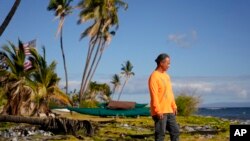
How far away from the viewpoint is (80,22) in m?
49.7

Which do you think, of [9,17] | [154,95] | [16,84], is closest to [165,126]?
[154,95]

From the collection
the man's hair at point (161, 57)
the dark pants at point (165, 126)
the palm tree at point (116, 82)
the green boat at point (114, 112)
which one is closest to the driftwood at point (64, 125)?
the dark pants at point (165, 126)

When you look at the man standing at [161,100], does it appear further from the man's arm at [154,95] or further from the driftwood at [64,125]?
the driftwood at [64,125]

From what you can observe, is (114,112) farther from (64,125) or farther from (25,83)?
(64,125)

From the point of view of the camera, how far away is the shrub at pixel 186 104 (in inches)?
1192

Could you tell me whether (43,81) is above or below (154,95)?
above

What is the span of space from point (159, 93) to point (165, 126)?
24.3 inches

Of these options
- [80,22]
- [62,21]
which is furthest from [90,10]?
[62,21]

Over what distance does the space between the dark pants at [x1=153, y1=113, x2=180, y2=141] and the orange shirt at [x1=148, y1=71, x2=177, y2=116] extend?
0.38 ft

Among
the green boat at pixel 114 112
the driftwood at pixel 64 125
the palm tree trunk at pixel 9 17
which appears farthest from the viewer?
the green boat at pixel 114 112

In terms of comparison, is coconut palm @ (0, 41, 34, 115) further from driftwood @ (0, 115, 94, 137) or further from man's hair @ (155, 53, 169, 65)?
man's hair @ (155, 53, 169, 65)

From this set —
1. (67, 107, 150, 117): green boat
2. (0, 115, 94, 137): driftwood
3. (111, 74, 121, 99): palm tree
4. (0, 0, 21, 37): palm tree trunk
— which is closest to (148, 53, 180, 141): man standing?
(0, 115, 94, 137): driftwood

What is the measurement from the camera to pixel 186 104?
100.0ft

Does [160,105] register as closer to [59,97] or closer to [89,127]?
[89,127]
